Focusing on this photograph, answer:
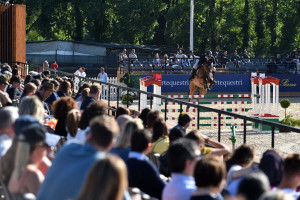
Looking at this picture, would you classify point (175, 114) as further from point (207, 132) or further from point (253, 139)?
point (253, 139)

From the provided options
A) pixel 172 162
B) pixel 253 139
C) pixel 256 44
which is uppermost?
pixel 256 44

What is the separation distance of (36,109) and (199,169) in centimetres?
233

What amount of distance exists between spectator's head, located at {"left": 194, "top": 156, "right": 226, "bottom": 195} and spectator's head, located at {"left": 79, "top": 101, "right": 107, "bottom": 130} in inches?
96.7

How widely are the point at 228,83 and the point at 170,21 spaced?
81.3ft

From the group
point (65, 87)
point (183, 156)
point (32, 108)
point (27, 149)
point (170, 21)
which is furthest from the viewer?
point (170, 21)

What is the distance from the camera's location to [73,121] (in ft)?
23.8

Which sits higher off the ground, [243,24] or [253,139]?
[243,24]

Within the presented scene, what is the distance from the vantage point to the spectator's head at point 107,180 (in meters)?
3.54

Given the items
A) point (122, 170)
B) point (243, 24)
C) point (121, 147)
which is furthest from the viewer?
point (243, 24)

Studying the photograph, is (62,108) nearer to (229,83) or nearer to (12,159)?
(12,159)

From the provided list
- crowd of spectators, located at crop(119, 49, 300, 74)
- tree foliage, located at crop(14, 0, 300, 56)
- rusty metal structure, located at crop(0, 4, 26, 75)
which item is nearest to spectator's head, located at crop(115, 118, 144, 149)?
rusty metal structure, located at crop(0, 4, 26, 75)

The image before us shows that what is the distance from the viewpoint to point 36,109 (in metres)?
6.51

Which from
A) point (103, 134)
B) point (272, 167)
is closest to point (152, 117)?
point (272, 167)

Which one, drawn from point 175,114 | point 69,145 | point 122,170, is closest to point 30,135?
point 69,145
